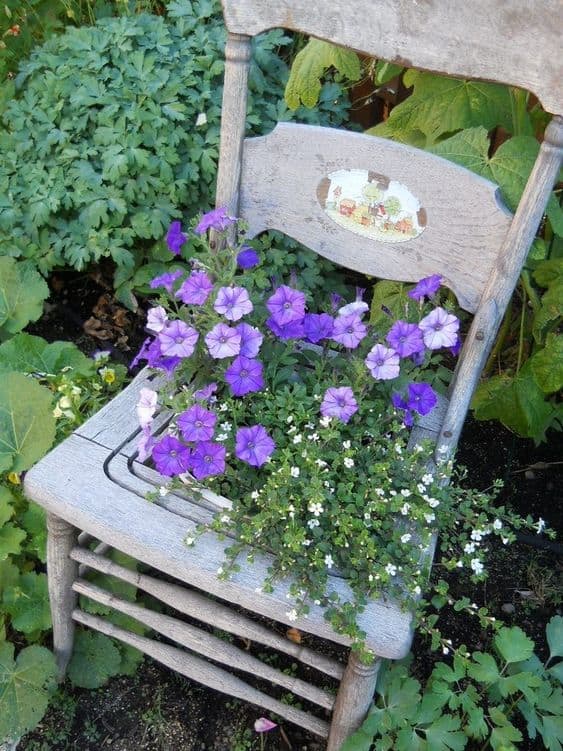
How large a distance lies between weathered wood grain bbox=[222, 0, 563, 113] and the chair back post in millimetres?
76

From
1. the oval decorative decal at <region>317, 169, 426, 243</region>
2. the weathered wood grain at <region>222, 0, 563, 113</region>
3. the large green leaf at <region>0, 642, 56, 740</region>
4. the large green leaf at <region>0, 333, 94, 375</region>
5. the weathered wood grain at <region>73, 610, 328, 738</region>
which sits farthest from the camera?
the large green leaf at <region>0, 333, 94, 375</region>

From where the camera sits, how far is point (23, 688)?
160 centimetres

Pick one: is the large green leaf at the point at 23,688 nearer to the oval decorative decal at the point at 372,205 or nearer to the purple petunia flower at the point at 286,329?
the purple petunia flower at the point at 286,329

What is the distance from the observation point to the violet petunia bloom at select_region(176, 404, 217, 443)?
1.14 meters

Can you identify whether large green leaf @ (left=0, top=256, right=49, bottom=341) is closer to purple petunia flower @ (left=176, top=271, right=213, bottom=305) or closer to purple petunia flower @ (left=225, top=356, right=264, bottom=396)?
purple petunia flower @ (left=176, top=271, right=213, bottom=305)

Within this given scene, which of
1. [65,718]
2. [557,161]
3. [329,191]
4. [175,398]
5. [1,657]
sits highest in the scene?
[557,161]

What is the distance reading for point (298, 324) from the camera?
1.27 m

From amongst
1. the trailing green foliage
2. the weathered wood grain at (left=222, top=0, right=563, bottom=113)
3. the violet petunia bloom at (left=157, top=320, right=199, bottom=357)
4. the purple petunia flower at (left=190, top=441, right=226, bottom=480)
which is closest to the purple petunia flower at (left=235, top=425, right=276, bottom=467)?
the purple petunia flower at (left=190, top=441, right=226, bottom=480)

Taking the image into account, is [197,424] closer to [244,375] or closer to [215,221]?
[244,375]

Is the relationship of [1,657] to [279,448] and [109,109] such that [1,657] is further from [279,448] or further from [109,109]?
[109,109]

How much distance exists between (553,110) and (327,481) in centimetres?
65

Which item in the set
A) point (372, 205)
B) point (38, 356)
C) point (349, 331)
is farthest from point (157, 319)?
point (38, 356)

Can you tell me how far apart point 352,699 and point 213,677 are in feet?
1.08

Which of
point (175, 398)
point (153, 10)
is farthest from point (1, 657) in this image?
point (153, 10)
